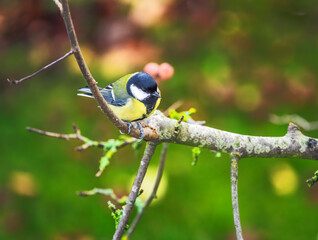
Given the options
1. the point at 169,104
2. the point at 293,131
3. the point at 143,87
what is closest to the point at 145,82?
the point at 143,87

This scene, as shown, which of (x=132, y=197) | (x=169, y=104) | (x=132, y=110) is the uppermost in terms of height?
(x=169, y=104)

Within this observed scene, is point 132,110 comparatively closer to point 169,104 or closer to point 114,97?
point 114,97

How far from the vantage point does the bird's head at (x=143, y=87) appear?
149 centimetres

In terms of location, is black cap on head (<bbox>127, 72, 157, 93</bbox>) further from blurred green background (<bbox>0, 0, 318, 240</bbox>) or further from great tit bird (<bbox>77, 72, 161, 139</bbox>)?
blurred green background (<bbox>0, 0, 318, 240</bbox>)

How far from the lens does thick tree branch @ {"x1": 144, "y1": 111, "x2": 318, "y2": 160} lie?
47.8 inches

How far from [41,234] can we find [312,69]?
2.29 metres

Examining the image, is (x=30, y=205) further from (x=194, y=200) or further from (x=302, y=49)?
(x=302, y=49)

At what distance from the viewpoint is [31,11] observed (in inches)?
124

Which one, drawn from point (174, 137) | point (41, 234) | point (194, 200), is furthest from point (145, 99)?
point (41, 234)

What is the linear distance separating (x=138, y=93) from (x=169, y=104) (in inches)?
60.1

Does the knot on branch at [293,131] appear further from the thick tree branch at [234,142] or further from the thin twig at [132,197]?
the thin twig at [132,197]

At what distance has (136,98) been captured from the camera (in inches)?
62.4

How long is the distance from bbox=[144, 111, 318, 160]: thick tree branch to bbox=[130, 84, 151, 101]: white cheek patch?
1.04 feet

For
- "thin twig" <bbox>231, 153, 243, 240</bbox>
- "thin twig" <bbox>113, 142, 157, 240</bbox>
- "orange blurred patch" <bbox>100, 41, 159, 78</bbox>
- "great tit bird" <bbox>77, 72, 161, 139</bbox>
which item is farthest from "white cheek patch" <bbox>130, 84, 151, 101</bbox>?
"orange blurred patch" <bbox>100, 41, 159, 78</bbox>
